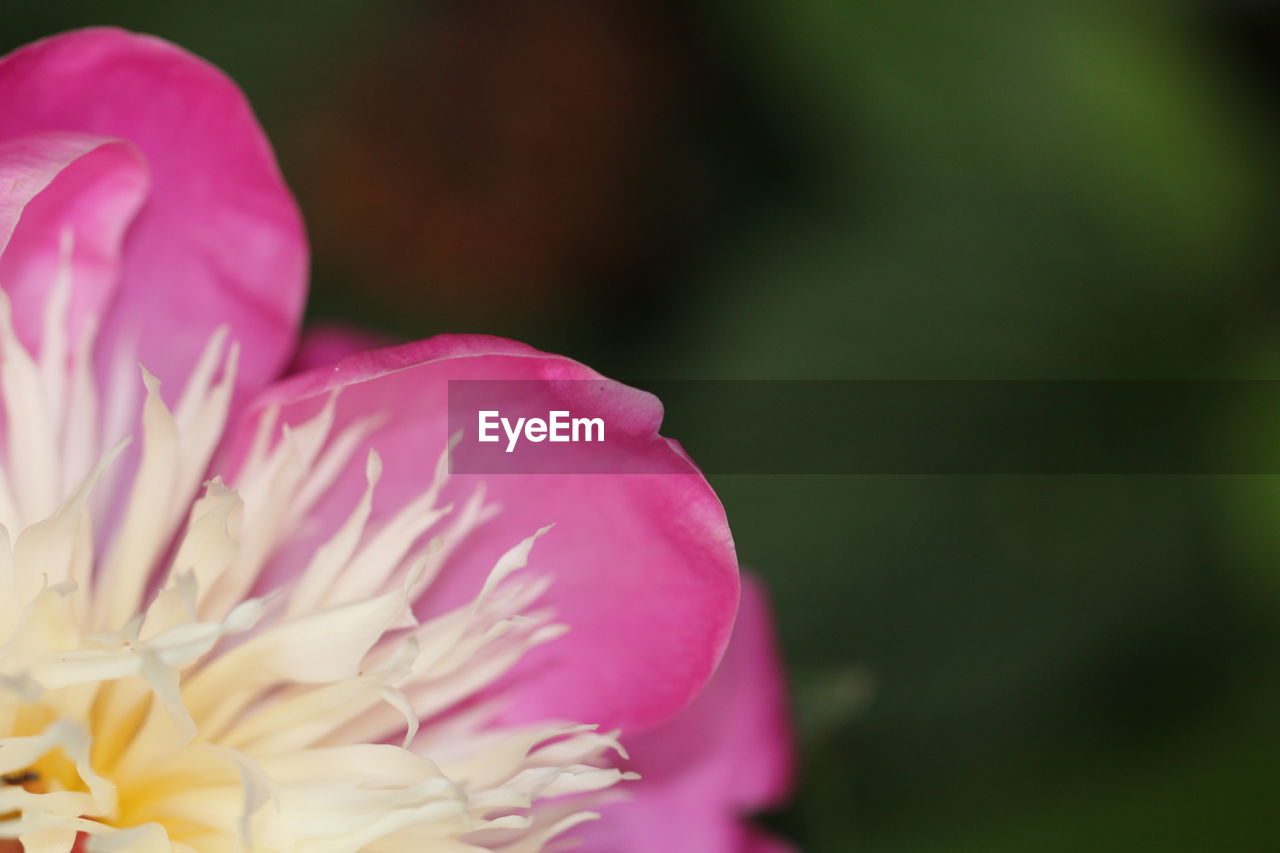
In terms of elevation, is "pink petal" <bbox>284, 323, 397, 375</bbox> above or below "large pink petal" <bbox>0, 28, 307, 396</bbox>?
below

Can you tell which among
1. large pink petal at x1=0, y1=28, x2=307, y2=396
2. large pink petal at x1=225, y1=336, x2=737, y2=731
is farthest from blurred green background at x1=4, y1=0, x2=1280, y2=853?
large pink petal at x1=0, y1=28, x2=307, y2=396

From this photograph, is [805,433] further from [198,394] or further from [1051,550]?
[198,394]

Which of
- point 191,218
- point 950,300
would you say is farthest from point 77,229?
point 950,300

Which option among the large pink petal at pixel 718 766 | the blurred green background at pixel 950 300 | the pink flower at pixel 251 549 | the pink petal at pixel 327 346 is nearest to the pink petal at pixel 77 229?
the pink flower at pixel 251 549

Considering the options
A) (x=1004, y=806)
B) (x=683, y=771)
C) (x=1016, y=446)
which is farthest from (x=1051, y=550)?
(x=683, y=771)

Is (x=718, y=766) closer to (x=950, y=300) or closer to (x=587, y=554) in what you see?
(x=587, y=554)

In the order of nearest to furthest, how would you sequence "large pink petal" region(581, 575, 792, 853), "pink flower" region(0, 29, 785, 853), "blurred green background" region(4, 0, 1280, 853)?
"pink flower" region(0, 29, 785, 853), "large pink petal" region(581, 575, 792, 853), "blurred green background" region(4, 0, 1280, 853)

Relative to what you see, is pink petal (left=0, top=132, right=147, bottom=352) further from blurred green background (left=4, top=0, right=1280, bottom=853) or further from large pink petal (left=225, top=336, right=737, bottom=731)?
blurred green background (left=4, top=0, right=1280, bottom=853)

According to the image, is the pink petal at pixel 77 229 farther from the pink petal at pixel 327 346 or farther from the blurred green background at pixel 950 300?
the blurred green background at pixel 950 300
